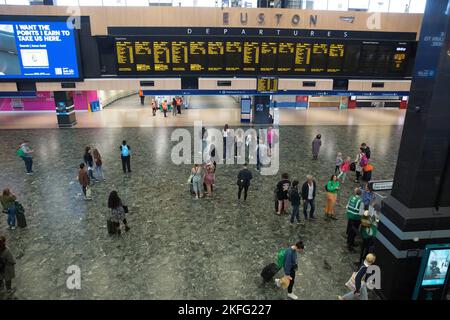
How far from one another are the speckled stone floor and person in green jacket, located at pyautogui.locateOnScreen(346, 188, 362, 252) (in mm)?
352

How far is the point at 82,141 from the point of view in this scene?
61.6 ft

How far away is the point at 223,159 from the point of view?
15.9 meters

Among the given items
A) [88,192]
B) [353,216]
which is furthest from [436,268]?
[88,192]

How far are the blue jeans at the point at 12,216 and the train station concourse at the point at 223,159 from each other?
0.16 feet

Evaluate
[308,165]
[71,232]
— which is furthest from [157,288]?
[308,165]

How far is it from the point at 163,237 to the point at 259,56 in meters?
14.0

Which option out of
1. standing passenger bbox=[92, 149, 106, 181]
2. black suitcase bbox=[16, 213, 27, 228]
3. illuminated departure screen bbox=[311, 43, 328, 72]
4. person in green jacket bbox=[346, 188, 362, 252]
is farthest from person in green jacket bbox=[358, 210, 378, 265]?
illuminated departure screen bbox=[311, 43, 328, 72]

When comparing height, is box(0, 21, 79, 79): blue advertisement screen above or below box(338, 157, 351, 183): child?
above

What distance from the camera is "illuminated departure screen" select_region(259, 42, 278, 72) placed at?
19.3m

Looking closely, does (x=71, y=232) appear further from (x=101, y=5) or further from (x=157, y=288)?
(x=101, y=5)

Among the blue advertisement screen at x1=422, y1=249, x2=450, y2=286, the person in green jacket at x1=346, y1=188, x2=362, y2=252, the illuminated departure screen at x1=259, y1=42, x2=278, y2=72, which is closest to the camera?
the blue advertisement screen at x1=422, y1=249, x2=450, y2=286

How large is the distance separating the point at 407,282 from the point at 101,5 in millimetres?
20024

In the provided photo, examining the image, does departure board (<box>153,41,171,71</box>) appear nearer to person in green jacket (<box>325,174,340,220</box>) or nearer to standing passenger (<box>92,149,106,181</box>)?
standing passenger (<box>92,149,106,181</box>)
